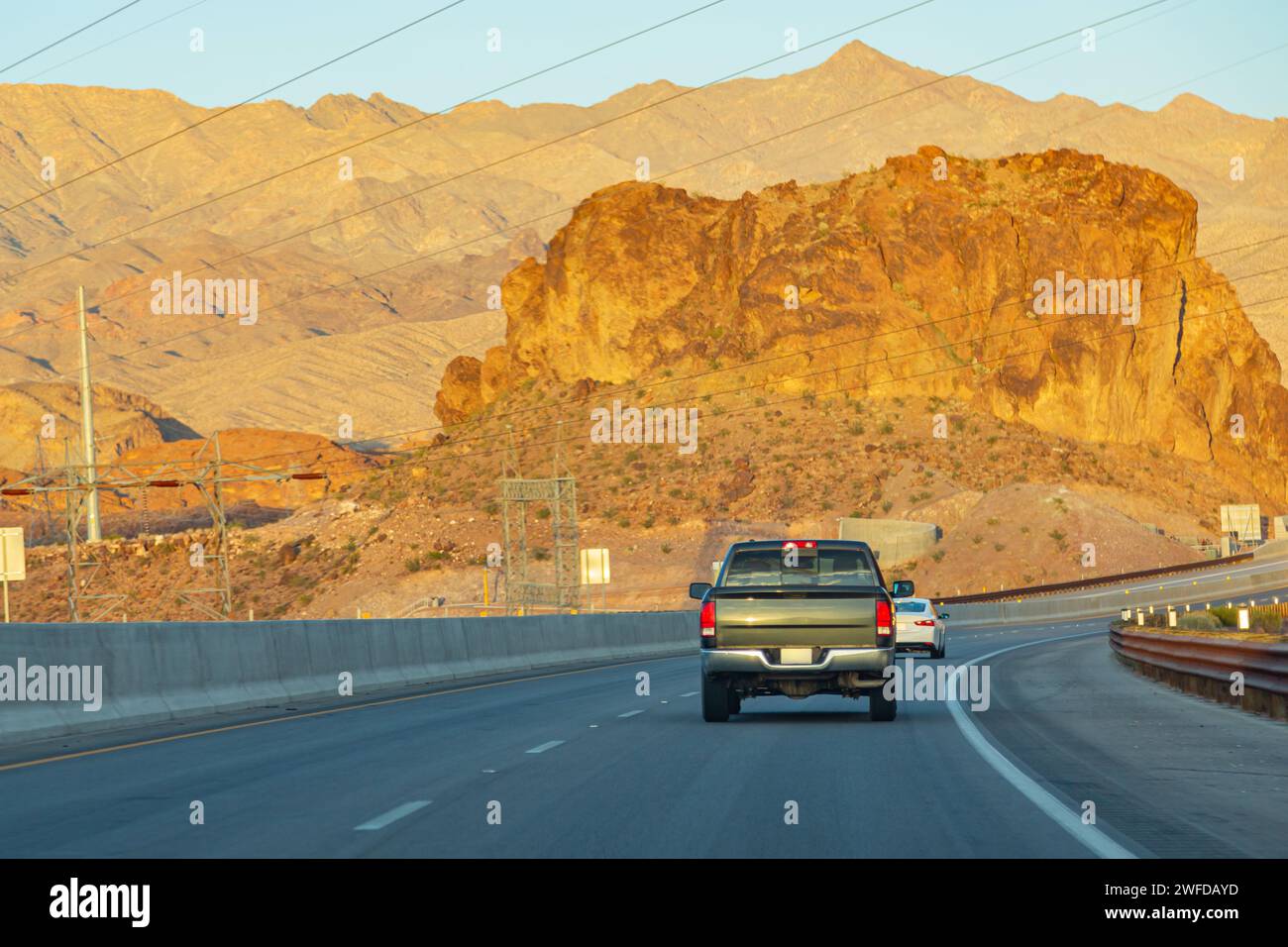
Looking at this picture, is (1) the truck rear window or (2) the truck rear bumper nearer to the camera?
(2) the truck rear bumper

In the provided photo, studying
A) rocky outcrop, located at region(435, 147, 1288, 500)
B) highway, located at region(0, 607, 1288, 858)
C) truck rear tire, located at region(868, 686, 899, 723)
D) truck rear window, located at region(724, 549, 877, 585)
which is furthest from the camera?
rocky outcrop, located at region(435, 147, 1288, 500)

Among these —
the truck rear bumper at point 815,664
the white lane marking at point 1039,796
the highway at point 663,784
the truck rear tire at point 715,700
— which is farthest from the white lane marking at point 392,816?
the truck rear tire at point 715,700

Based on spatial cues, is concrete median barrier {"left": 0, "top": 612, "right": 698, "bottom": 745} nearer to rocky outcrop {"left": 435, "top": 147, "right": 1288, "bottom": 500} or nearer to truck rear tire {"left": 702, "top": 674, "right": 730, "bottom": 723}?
truck rear tire {"left": 702, "top": 674, "right": 730, "bottom": 723}

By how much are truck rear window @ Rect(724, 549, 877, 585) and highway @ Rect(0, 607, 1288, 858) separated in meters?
1.57

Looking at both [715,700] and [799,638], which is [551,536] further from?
[799,638]

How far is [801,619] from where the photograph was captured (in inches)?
741

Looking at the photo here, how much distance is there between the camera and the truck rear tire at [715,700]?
1938cm

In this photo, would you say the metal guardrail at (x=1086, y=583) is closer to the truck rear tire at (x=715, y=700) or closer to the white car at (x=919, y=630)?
the white car at (x=919, y=630)

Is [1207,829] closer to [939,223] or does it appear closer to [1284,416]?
[939,223]

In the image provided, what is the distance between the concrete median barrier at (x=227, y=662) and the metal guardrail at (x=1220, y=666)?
11990 millimetres

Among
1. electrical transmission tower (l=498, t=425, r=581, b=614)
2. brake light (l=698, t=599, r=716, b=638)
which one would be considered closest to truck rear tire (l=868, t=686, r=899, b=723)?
brake light (l=698, t=599, r=716, b=638)

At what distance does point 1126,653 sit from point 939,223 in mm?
87743

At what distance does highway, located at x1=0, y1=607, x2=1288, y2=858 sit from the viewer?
10.2 meters
